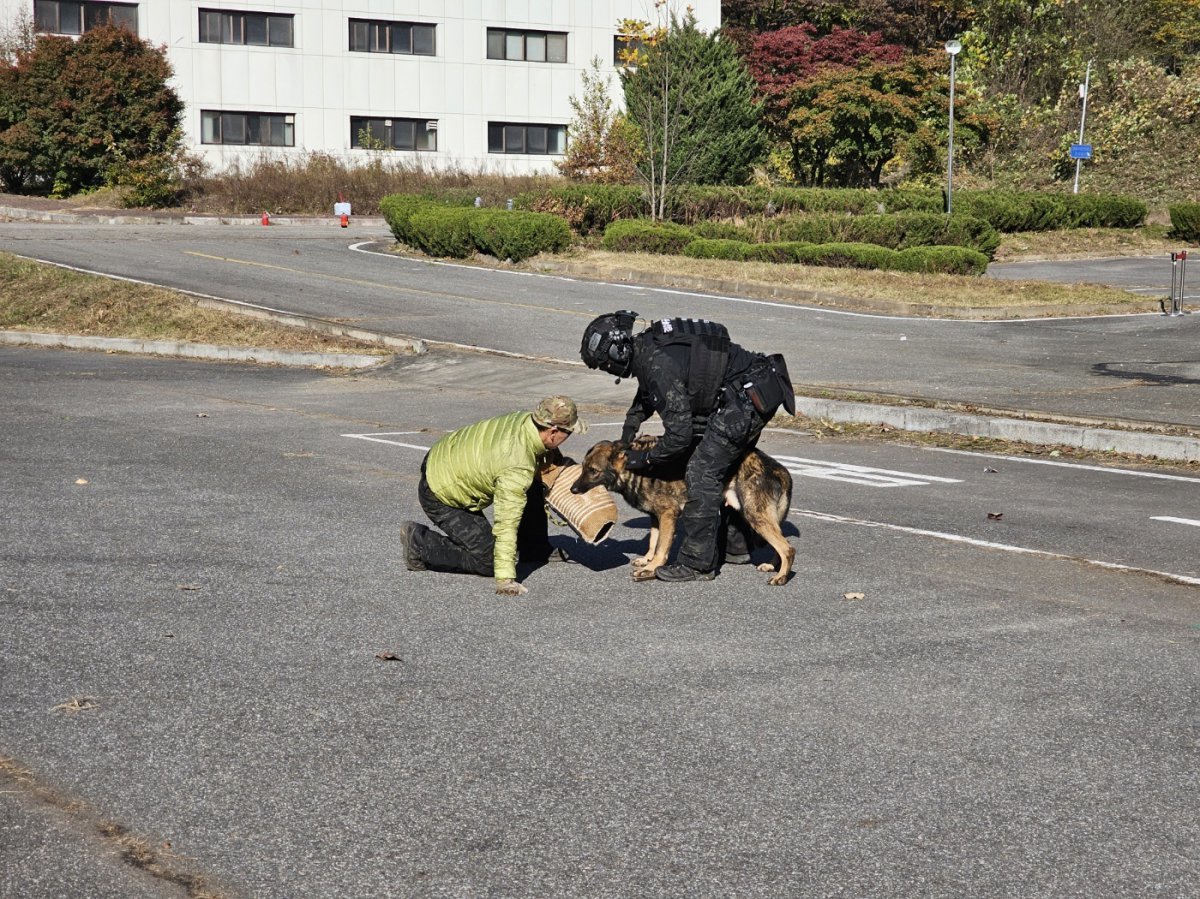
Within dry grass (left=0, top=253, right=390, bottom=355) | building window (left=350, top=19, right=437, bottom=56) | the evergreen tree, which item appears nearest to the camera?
dry grass (left=0, top=253, right=390, bottom=355)

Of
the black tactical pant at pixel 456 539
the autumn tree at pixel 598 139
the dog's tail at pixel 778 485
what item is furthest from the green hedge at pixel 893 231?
the black tactical pant at pixel 456 539

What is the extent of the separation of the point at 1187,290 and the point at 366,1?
107ft

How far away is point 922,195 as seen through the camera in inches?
1499

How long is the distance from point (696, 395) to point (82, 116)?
4166cm

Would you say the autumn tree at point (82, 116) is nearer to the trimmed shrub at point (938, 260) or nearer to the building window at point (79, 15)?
the building window at point (79, 15)

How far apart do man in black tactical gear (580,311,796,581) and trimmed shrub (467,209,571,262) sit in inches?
885

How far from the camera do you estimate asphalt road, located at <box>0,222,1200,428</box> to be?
53.3 feet

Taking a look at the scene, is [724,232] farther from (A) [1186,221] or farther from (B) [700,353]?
(B) [700,353]

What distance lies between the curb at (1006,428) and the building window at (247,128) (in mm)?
38453

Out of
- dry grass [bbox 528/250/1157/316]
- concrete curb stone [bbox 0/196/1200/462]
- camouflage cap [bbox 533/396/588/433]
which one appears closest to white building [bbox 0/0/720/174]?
dry grass [bbox 528/250/1157/316]

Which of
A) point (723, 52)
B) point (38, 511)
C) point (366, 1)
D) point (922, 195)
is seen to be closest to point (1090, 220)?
point (922, 195)

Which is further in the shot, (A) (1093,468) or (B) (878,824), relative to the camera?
(A) (1093,468)

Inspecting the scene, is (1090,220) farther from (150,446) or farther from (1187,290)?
(150,446)

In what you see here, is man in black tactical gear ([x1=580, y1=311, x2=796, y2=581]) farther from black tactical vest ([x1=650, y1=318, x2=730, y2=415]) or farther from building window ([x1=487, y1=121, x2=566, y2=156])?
building window ([x1=487, y1=121, x2=566, y2=156])
